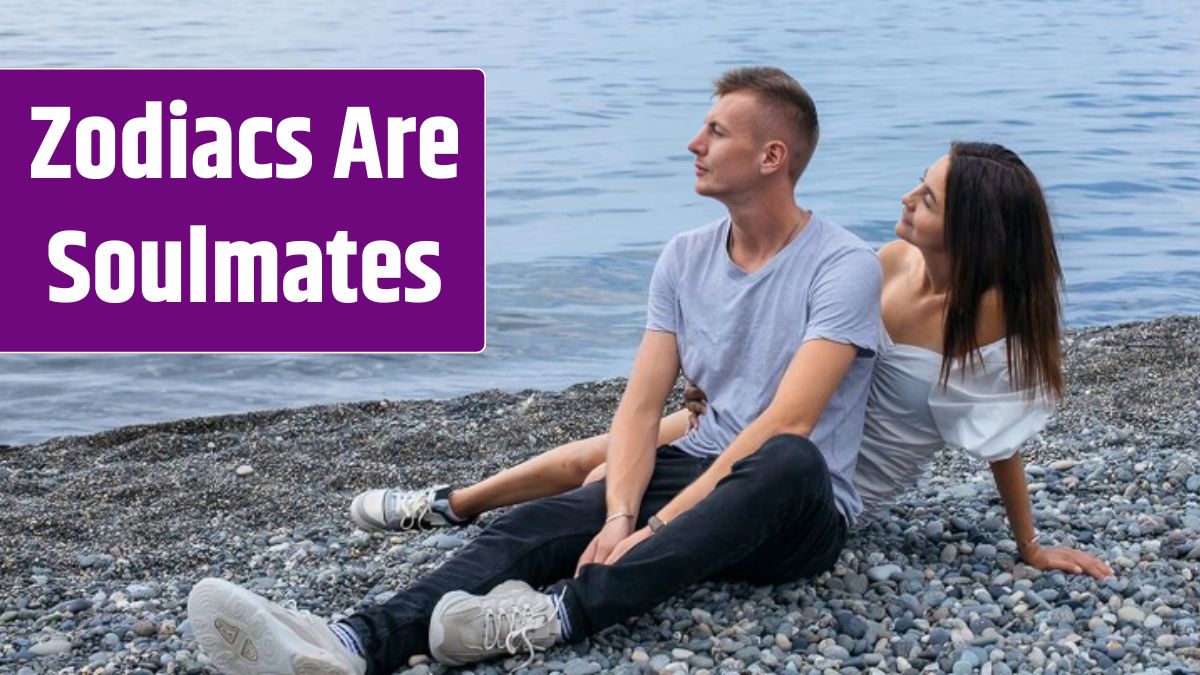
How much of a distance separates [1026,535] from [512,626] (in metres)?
1.49

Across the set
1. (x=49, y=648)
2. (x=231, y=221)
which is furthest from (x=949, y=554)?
(x=231, y=221)

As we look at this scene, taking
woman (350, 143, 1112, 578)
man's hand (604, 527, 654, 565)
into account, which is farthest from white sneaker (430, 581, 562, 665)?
woman (350, 143, 1112, 578)

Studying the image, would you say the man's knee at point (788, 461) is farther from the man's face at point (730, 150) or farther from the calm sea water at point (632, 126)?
the calm sea water at point (632, 126)

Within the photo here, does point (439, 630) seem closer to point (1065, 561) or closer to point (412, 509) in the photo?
point (412, 509)

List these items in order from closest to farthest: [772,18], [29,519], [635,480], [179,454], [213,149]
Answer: [635,480]
[29,519]
[179,454]
[213,149]
[772,18]

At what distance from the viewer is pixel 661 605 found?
4352 mm

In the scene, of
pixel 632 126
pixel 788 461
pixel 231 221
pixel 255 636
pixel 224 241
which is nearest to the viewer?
pixel 255 636

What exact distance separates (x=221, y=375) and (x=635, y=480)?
6.89 meters

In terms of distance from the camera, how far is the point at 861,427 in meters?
4.55

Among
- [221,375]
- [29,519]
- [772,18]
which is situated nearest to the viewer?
[29,519]

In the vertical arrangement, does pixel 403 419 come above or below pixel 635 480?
below

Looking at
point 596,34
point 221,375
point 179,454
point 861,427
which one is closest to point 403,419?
point 179,454

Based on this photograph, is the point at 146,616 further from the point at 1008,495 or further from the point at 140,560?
the point at 1008,495

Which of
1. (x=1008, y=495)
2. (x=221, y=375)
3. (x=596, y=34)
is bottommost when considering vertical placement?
(x=221, y=375)
